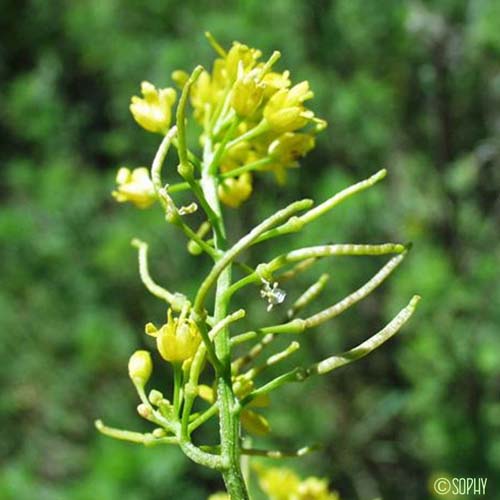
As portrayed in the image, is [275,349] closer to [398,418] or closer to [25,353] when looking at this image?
[398,418]

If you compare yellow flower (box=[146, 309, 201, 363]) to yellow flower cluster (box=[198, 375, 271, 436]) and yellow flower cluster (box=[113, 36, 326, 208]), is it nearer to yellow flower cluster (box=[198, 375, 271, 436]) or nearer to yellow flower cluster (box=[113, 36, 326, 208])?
yellow flower cluster (box=[198, 375, 271, 436])

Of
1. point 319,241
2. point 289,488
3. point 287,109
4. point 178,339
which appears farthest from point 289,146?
point 319,241

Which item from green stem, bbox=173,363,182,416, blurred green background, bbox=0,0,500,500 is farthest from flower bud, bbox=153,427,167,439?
blurred green background, bbox=0,0,500,500

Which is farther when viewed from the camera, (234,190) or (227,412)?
(234,190)

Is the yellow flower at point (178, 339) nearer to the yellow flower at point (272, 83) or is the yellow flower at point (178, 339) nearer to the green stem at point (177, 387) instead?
the green stem at point (177, 387)

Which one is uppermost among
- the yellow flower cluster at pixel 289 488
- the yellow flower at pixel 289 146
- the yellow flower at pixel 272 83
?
the yellow flower at pixel 272 83

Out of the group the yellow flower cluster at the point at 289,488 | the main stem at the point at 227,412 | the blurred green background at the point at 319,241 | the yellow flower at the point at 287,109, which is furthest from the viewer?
the blurred green background at the point at 319,241

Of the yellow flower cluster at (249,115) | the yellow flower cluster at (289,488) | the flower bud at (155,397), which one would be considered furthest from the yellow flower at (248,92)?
the yellow flower cluster at (289,488)

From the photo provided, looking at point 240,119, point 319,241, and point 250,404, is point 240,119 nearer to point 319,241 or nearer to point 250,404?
point 250,404

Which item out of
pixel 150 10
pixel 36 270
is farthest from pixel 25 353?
pixel 150 10
